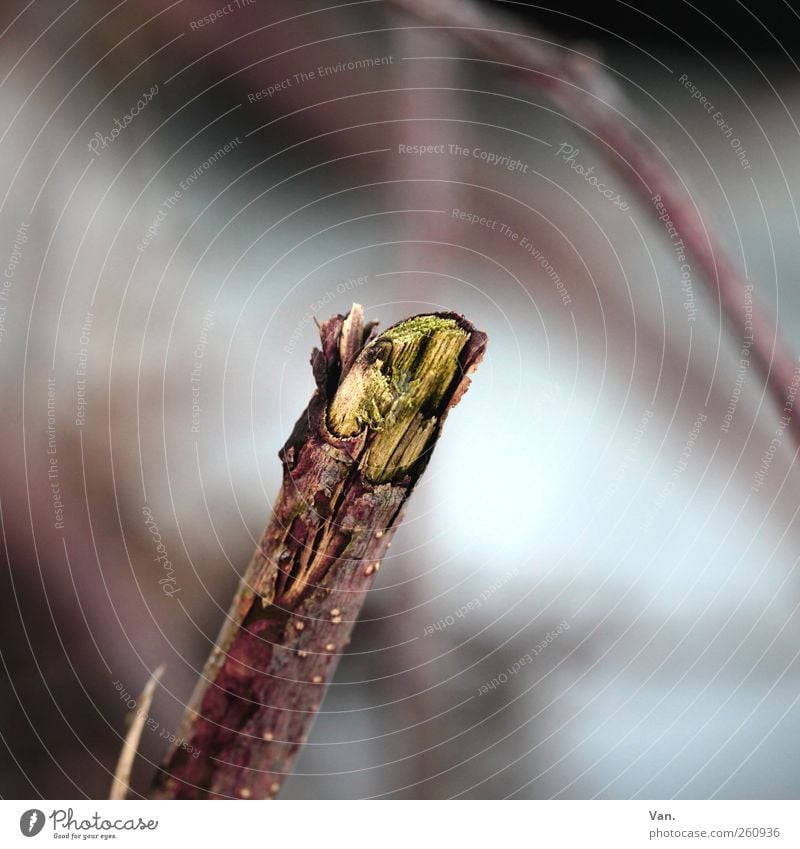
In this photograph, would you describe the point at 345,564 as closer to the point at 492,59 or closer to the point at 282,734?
the point at 282,734
